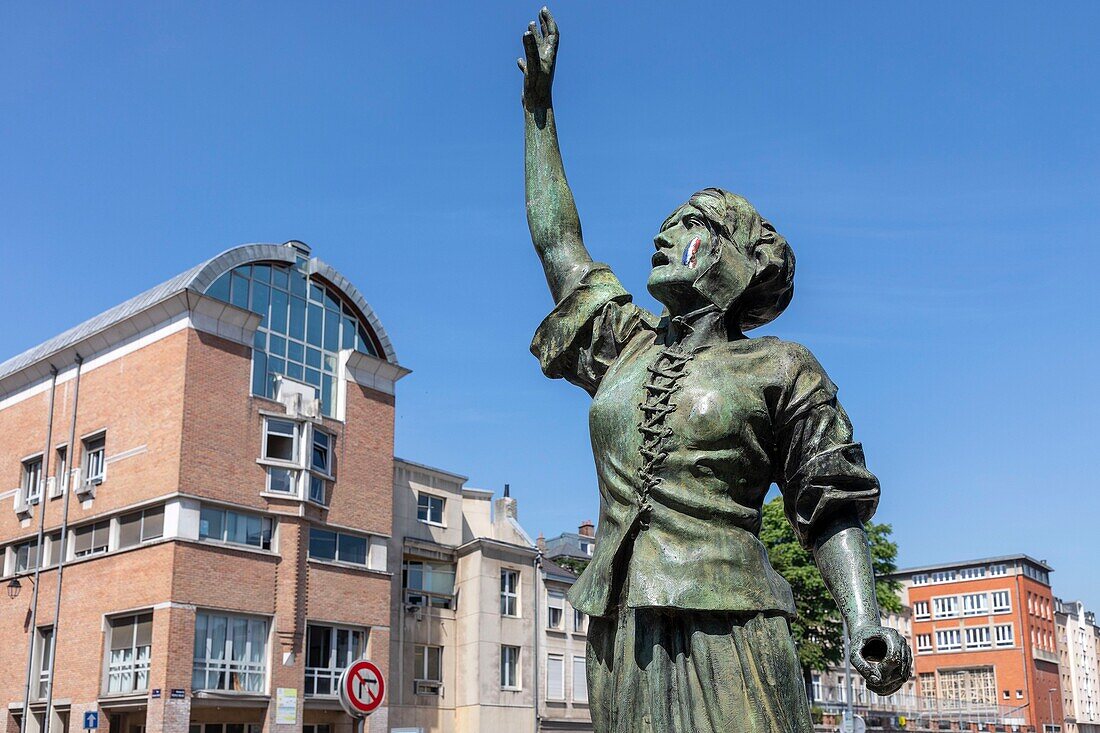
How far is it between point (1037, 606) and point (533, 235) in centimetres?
10595

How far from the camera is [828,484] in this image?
355 centimetres

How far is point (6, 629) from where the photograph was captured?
38375mm

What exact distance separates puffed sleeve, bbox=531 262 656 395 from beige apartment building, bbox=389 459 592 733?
39.1 m

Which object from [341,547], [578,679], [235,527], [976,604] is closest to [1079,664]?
[976,604]

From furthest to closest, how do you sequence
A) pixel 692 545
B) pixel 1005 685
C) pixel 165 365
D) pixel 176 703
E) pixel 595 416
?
pixel 1005 685
pixel 165 365
pixel 176 703
pixel 595 416
pixel 692 545

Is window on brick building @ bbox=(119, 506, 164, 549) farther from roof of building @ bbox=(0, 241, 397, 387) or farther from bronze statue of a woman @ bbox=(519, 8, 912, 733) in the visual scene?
bronze statue of a woman @ bbox=(519, 8, 912, 733)

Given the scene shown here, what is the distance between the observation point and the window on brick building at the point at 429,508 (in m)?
45.2

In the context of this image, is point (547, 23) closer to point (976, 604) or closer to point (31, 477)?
point (31, 477)

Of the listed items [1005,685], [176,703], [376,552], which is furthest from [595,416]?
[1005,685]

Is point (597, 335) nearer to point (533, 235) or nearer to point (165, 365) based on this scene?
point (533, 235)

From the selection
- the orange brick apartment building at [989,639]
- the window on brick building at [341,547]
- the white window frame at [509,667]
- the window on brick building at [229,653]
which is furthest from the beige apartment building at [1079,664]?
the window on brick building at [229,653]

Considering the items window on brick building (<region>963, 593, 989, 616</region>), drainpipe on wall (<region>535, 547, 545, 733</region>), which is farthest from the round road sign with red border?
window on brick building (<region>963, 593, 989, 616</region>)

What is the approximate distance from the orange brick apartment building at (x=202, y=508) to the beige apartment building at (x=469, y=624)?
325 centimetres

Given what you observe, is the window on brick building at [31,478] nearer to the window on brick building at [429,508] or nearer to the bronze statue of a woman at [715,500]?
the window on brick building at [429,508]
